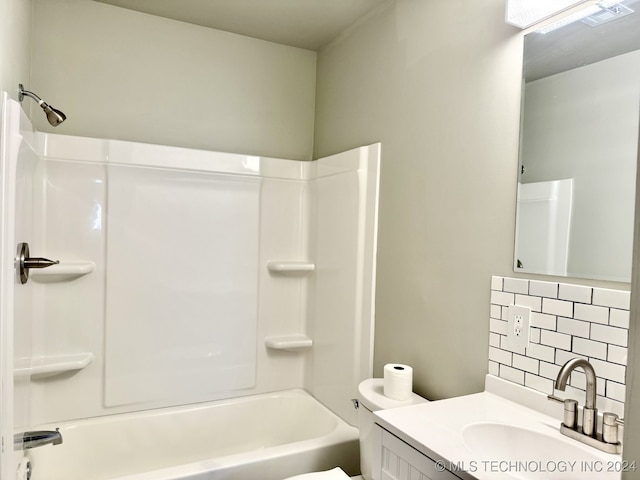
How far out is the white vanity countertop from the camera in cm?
103

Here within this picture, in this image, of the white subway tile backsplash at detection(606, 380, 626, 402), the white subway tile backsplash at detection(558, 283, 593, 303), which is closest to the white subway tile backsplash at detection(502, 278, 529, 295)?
the white subway tile backsplash at detection(558, 283, 593, 303)

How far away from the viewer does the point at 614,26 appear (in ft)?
3.84

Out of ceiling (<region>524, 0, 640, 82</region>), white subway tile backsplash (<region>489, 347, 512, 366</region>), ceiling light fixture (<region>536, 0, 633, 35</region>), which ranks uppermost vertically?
ceiling light fixture (<region>536, 0, 633, 35</region>)

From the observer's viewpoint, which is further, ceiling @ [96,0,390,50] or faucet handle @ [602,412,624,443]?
ceiling @ [96,0,390,50]

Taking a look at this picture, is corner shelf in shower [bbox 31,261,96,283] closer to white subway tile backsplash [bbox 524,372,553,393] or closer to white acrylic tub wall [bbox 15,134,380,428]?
white acrylic tub wall [bbox 15,134,380,428]

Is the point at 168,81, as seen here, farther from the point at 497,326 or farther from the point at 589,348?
the point at 589,348

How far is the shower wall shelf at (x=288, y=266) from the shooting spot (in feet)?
8.21

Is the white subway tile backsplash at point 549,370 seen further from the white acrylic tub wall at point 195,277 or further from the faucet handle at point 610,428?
the white acrylic tub wall at point 195,277

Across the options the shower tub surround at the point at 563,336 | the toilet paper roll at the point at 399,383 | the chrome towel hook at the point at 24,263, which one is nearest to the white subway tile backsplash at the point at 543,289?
the shower tub surround at the point at 563,336

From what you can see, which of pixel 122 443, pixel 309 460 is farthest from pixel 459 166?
pixel 122 443

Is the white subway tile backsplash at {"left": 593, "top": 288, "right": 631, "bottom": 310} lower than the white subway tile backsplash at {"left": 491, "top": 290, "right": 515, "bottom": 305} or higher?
higher

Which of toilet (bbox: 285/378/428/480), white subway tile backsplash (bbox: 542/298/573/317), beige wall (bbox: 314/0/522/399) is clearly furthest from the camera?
toilet (bbox: 285/378/428/480)

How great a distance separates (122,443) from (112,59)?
1.97 metres

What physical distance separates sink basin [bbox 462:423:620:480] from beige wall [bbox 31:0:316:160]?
1953 millimetres
